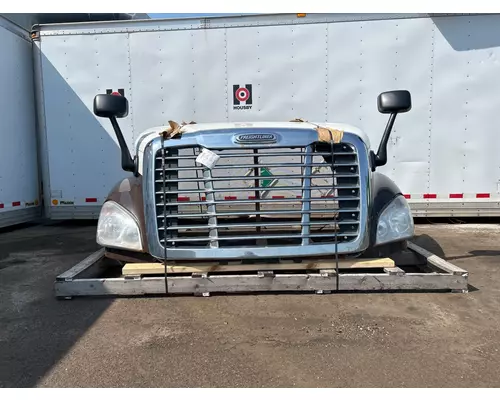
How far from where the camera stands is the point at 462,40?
574 centimetres

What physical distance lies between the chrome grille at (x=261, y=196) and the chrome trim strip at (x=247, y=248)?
36 mm

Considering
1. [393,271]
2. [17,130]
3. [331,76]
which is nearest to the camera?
[393,271]

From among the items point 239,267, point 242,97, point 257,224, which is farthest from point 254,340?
point 242,97

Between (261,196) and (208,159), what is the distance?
1.77 ft

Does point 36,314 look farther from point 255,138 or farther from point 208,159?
point 255,138

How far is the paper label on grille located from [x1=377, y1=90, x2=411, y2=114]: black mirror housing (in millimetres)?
1521

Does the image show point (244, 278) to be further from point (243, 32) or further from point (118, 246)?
point (243, 32)

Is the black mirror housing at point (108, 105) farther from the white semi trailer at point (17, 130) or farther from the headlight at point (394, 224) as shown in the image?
the white semi trailer at point (17, 130)

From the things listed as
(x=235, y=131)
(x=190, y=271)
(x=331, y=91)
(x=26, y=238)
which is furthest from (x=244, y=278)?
(x=26, y=238)

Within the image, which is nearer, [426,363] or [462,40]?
[426,363]

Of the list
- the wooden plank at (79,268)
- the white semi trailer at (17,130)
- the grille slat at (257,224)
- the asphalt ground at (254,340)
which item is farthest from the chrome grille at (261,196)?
the white semi trailer at (17,130)

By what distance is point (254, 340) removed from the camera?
2.49 metres

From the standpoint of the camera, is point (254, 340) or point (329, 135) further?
point (329, 135)

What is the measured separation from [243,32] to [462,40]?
10.7 ft
